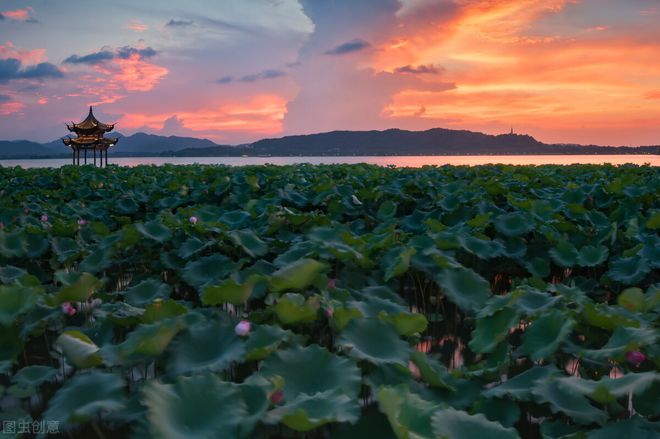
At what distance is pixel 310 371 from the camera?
1.70m

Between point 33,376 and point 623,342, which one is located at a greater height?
point 623,342

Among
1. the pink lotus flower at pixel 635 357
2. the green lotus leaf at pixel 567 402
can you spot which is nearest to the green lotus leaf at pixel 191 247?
the green lotus leaf at pixel 567 402

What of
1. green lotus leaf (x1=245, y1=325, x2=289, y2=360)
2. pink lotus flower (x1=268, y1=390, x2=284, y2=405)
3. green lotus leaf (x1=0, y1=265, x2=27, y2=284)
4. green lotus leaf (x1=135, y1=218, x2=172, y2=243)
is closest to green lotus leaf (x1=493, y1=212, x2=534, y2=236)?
green lotus leaf (x1=135, y1=218, x2=172, y2=243)

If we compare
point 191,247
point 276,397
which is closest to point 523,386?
point 276,397

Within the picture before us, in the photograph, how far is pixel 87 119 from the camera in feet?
109

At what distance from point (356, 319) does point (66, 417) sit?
96 centimetres

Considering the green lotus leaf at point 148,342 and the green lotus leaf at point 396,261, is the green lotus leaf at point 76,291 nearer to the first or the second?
the green lotus leaf at point 148,342

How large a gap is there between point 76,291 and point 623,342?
7.29 ft

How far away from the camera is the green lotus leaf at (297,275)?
241 cm

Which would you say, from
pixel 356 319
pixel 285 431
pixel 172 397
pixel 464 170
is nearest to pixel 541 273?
pixel 356 319

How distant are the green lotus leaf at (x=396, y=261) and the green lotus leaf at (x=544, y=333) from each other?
85 centimetres

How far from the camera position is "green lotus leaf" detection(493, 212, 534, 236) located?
420 centimetres

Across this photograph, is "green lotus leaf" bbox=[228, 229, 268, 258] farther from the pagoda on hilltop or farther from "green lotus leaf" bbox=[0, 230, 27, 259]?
the pagoda on hilltop

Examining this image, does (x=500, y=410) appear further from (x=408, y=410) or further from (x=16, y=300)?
(x=16, y=300)
